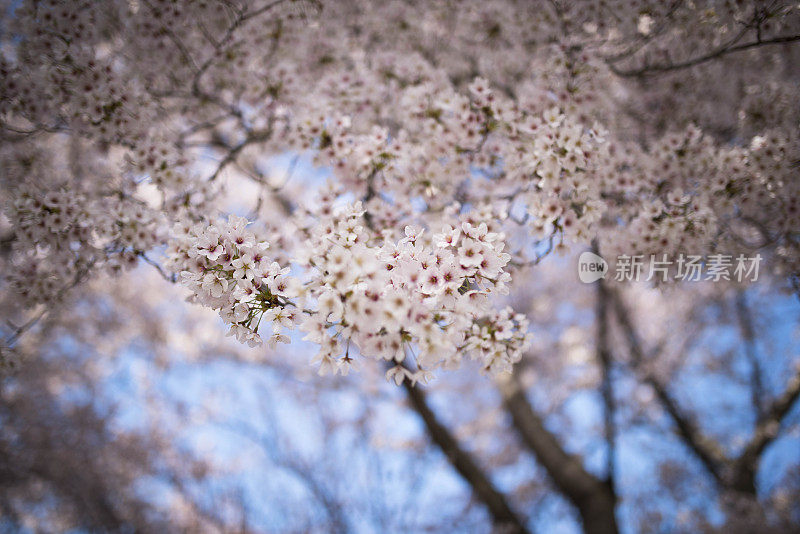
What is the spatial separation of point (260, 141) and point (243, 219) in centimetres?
234

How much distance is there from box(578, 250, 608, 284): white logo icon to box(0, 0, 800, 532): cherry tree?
0.15m

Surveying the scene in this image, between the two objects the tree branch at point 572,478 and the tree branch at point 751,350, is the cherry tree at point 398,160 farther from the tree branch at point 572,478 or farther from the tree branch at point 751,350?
the tree branch at point 751,350

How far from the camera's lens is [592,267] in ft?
12.2

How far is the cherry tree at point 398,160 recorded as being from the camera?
2004 millimetres

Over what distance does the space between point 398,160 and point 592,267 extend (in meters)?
2.06

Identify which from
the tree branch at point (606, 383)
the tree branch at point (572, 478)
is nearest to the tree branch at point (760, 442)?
the tree branch at point (606, 383)

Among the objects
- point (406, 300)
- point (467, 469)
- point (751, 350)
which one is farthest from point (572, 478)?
point (406, 300)

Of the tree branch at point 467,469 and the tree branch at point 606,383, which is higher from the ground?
the tree branch at point 606,383

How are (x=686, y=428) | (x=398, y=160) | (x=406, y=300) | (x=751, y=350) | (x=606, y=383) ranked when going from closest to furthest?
(x=406, y=300) < (x=398, y=160) < (x=606, y=383) < (x=686, y=428) < (x=751, y=350)

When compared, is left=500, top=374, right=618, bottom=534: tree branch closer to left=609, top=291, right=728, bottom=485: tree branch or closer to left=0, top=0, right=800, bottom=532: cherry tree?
left=0, top=0, right=800, bottom=532: cherry tree

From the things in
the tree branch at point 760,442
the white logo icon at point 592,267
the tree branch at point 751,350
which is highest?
the tree branch at point 751,350

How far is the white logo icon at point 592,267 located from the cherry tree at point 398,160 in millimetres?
145

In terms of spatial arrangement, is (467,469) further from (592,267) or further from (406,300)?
(406,300)

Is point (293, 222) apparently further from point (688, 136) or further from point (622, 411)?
point (622, 411)
